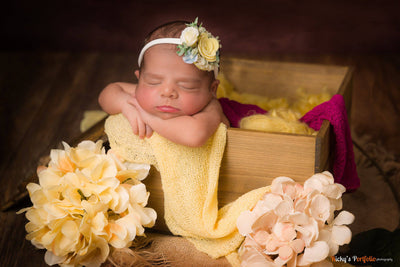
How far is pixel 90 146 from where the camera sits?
4.75 ft

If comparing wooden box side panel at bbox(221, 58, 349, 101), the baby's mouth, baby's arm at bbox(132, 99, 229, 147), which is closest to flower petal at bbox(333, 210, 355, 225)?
baby's arm at bbox(132, 99, 229, 147)

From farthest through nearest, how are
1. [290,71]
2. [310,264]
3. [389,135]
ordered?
1. [389,135]
2. [290,71]
3. [310,264]

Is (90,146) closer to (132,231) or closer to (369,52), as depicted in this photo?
(132,231)

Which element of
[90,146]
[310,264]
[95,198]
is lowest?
[310,264]

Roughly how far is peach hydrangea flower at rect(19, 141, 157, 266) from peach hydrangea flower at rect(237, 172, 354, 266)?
285 mm

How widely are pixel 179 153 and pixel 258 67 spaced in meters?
0.78

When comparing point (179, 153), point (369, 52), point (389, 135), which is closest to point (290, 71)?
point (389, 135)

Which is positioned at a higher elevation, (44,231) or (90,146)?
(90,146)

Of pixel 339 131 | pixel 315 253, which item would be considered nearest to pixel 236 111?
pixel 339 131

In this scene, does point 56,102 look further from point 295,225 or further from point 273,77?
point 295,225

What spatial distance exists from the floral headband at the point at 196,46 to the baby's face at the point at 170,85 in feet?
0.06

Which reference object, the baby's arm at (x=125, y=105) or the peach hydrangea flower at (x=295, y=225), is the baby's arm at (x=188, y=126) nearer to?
the baby's arm at (x=125, y=105)

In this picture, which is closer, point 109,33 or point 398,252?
point 398,252

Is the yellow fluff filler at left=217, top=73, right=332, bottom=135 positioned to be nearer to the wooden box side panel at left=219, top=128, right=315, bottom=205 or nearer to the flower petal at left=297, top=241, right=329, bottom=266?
the wooden box side panel at left=219, top=128, right=315, bottom=205
